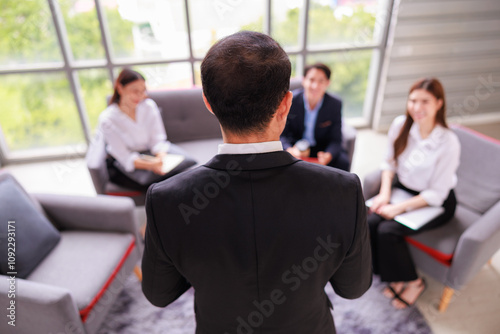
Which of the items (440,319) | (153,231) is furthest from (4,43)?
(440,319)

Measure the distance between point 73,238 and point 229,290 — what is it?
1.72 m

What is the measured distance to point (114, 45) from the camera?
3535mm

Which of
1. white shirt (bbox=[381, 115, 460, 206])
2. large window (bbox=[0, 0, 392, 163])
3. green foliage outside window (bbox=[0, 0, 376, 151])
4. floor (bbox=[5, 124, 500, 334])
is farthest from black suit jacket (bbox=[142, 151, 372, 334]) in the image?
green foliage outside window (bbox=[0, 0, 376, 151])

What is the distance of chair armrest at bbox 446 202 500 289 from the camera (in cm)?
195

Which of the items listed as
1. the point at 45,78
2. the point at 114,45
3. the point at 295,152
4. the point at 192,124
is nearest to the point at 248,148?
the point at 295,152

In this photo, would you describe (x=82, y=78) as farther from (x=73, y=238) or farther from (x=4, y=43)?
(x=73, y=238)

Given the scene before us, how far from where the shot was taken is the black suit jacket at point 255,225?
79 centimetres

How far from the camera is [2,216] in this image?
1.91m

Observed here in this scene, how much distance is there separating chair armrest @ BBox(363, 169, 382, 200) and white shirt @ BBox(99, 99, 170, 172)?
1550 millimetres

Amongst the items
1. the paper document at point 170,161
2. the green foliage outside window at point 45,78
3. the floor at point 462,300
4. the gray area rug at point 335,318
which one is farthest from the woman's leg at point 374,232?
the green foliage outside window at point 45,78

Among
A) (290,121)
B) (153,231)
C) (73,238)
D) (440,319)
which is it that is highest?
(153,231)

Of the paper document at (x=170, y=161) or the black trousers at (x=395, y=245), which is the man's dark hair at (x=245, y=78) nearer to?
the black trousers at (x=395, y=245)

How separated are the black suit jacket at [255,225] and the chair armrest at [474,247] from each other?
1413mm

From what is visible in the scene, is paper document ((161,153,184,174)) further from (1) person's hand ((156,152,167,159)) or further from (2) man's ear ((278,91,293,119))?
(2) man's ear ((278,91,293,119))
